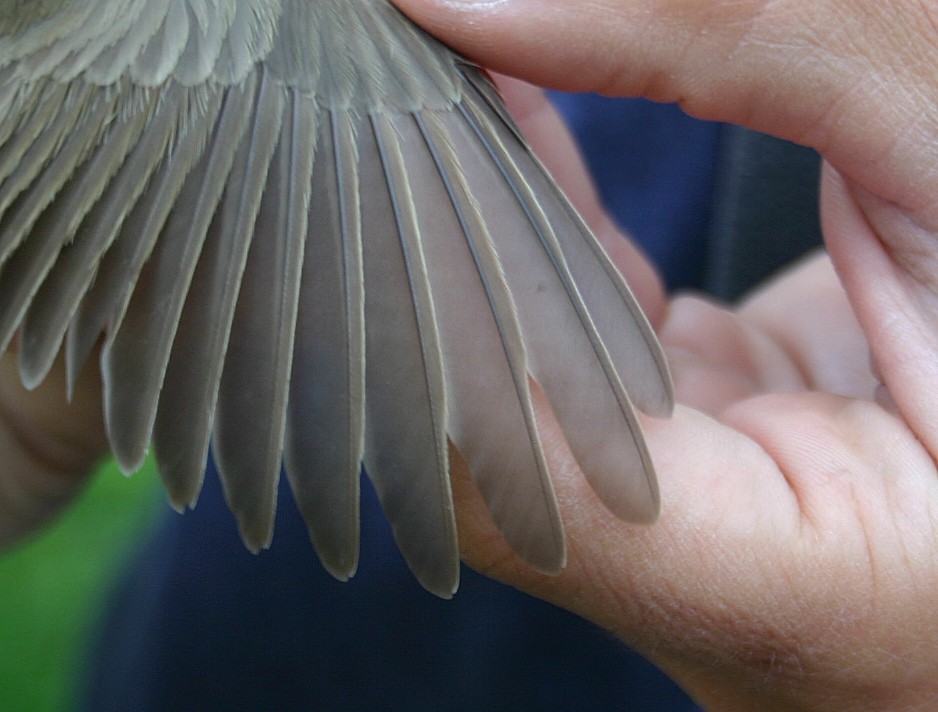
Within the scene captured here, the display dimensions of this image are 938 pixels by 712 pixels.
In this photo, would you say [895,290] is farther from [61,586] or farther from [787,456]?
[61,586]

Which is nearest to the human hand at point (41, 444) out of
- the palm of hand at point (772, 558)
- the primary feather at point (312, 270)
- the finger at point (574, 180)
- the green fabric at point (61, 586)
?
the primary feather at point (312, 270)

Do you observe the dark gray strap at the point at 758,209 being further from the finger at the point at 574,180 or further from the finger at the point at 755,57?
the finger at the point at 755,57

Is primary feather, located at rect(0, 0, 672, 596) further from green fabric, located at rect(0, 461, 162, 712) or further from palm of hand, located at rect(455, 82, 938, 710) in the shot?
green fabric, located at rect(0, 461, 162, 712)

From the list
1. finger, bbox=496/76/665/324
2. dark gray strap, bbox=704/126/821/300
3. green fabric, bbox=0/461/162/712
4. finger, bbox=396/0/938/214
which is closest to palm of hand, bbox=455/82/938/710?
finger, bbox=396/0/938/214

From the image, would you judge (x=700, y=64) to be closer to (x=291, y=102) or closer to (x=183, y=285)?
(x=291, y=102)

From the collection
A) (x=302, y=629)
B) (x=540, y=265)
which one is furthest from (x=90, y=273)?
(x=302, y=629)
